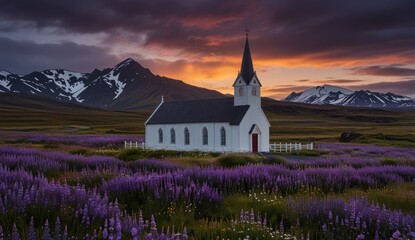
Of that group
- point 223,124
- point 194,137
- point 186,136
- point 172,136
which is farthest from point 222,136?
point 172,136

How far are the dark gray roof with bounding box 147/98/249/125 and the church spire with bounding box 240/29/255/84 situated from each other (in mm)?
4005

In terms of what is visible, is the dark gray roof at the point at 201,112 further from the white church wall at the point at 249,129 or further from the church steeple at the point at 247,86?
the church steeple at the point at 247,86

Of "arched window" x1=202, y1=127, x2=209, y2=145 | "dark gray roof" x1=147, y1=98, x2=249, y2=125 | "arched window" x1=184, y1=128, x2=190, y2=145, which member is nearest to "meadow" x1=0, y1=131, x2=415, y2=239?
"dark gray roof" x1=147, y1=98, x2=249, y2=125

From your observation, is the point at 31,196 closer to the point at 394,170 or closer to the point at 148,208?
the point at 148,208

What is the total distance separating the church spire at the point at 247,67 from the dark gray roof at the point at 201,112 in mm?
4005

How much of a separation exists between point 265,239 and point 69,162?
1296cm

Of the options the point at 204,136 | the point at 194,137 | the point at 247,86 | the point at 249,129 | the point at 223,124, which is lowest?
the point at 194,137

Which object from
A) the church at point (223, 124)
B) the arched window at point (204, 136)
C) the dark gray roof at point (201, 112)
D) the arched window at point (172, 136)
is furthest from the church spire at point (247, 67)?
the arched window at point (172, 136)

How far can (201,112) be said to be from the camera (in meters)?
60.7

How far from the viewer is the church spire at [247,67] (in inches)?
2313

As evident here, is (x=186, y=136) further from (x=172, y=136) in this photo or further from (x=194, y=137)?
(x=172, y=136)

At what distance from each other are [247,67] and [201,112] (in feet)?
30.4

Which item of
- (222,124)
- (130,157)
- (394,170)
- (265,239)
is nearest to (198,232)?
(265,239)

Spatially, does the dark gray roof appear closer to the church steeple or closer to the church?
the church
